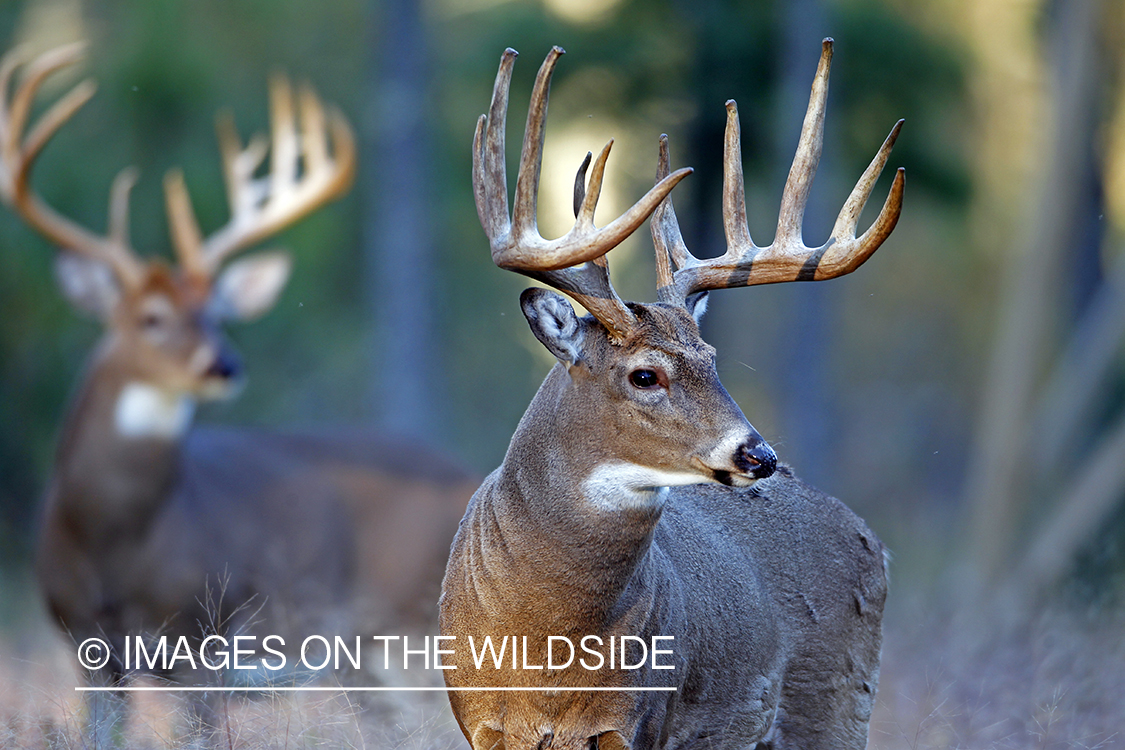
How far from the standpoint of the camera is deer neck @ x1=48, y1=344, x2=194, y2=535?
22.2 ft

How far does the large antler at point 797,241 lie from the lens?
12.1 ft

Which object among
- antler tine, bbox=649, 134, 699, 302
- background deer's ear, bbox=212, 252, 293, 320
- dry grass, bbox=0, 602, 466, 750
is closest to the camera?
antler tine, bbox=649, 134, 699, 302

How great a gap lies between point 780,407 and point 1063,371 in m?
2.57

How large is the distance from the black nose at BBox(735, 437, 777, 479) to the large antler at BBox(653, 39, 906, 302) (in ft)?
2.05

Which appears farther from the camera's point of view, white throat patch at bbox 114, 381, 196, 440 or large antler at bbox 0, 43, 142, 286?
large antler at bbox 0, 43, 142, 286

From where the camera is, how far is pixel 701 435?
330cm

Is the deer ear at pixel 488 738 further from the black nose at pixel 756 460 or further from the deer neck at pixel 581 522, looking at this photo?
the black nose at pixel 756 460

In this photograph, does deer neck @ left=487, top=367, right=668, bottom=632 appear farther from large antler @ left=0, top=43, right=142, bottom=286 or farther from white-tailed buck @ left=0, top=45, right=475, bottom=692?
large antler @ left=0, top=43, right=142, bottom=286

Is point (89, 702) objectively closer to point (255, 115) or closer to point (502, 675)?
point (502, 675)

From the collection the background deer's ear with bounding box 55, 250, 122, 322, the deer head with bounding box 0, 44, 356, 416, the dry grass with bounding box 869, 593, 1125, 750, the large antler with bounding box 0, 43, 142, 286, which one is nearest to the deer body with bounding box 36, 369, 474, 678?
the deer head with bounding box 0, 44, 356, 416

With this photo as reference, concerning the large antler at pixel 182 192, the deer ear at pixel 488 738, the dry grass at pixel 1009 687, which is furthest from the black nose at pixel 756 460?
the large antler at pixel 182 192

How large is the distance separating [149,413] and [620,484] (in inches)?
175

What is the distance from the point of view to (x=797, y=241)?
3793 millimetres

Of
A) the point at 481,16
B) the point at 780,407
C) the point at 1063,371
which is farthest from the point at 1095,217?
the point at 481,16
